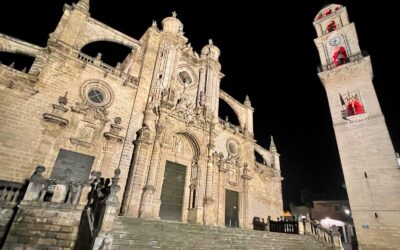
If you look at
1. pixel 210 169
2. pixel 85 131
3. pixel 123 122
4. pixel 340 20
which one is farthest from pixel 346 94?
pixel 85 131

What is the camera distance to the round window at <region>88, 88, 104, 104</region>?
41.9 ft

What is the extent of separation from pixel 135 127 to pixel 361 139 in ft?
70.9

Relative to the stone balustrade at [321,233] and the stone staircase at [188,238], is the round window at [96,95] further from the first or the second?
the stone balustrade at [321,233]

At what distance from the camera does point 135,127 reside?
44.6 ft

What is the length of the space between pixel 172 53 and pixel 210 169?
10.2 metres

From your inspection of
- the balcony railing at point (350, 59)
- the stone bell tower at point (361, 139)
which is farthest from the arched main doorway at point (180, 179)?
the balcony railing at point (350, 59)

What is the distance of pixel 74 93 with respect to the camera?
12.1 m

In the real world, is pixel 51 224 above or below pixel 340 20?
below

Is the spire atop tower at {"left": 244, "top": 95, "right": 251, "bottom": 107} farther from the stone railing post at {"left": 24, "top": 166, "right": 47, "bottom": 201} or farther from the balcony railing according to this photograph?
the stone railing post at {"left": 24, "top": 166, "right": 47, "bottom": 201}

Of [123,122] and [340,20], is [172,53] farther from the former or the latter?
[340,20]

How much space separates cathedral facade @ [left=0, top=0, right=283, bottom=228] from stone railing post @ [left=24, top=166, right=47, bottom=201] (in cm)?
295

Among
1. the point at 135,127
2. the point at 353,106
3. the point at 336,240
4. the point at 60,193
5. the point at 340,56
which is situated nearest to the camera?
the point at 60,193

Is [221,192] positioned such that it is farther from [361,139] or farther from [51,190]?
[361,139]

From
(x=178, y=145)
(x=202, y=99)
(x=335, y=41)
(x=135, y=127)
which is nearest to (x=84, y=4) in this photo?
(x=135, y=127)
